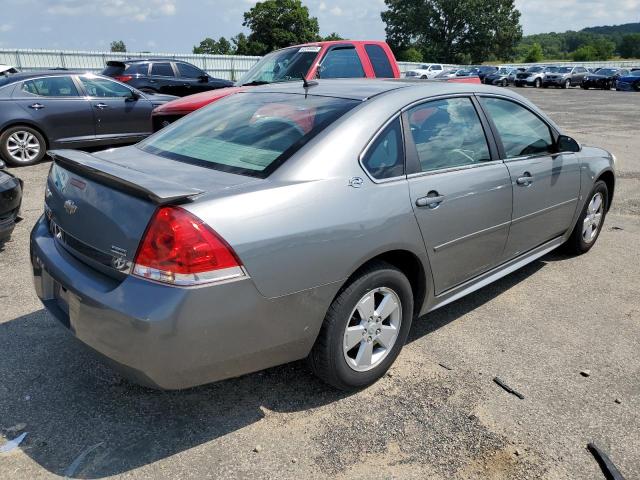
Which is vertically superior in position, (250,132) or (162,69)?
(162,69)

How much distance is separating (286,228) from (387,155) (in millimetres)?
867

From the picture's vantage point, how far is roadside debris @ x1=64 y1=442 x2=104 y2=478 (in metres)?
2.42

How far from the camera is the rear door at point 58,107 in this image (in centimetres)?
896

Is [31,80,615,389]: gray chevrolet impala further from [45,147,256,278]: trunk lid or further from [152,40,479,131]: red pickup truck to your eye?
[152,40,479,131]: red pickup truck

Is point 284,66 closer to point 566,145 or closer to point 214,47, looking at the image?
point 566,145

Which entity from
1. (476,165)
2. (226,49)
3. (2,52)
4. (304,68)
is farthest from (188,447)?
(226,49)

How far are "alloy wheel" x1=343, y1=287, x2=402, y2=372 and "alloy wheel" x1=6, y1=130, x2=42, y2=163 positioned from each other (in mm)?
7965

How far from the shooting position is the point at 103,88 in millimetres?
9758

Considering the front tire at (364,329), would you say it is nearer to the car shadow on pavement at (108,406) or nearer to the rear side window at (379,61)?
the car shadow on pavement at (108,406)

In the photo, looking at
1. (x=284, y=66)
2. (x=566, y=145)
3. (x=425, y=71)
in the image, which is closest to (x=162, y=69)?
(x=284, y=66)

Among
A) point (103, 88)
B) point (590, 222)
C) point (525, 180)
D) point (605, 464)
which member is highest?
point (103, 88)

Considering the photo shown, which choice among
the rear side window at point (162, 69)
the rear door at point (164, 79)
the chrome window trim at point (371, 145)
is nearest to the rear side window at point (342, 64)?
the chrome window trim at point (371, 145)

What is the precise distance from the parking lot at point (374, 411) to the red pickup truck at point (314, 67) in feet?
14.5

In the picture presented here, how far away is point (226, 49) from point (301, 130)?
11175 centimetres
